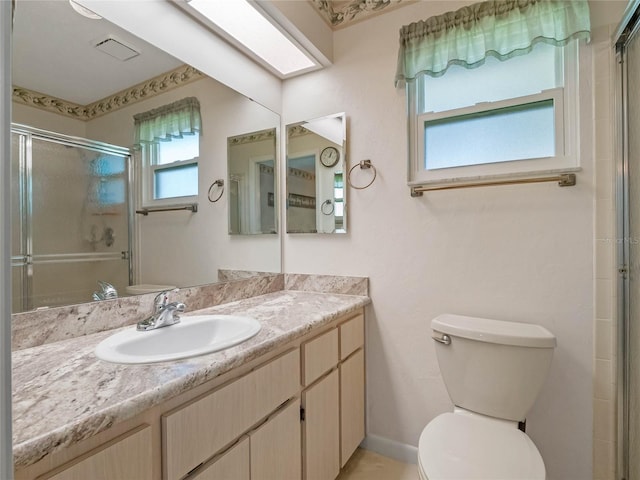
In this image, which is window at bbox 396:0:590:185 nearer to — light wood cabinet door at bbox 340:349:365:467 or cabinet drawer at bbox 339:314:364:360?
cabinet drawer at bbox 339:314:364:360

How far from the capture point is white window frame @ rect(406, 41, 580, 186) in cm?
135

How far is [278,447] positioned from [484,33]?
1.95 m

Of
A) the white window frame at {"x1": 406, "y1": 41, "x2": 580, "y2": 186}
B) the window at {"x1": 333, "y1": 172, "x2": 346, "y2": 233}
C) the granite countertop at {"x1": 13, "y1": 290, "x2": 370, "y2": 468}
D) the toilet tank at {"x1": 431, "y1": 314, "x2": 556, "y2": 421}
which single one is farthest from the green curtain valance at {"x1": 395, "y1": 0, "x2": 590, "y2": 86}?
the granite countertop at {"x1": 13, "y1": 290, "x2": 370, "y2": 468}

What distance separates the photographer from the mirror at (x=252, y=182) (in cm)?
177

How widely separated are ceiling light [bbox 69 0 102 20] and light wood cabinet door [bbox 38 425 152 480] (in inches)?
54.1

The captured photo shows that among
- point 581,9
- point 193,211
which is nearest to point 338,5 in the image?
point 581,9

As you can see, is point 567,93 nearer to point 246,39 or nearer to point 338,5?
point 338,5

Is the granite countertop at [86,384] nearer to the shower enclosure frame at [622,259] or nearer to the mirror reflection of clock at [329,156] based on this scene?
the mirror reflection of clock at [329,156]

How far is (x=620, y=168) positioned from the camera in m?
1.25

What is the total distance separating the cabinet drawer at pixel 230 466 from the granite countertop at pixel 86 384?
251 mm

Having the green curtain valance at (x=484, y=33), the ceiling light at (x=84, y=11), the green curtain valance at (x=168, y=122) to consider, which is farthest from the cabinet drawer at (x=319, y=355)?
the ceiling light at (x=84, y=11)

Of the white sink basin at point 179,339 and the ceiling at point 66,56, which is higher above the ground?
the ceiling at point 66,56

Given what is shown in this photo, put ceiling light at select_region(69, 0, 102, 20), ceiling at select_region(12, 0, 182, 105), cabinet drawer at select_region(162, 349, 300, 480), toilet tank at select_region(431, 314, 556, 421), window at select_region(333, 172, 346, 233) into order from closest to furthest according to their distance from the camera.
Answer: cabinet drawer at select_region(162, 349, 300, 480)
ceiling at select_region(12, 0, 182, 105)
ceiling light at select_region(69, 0, 102, 20)
toilet tank at select_region(431, 314, 556, 421)
window at select_region(333, 172, 346, 233)

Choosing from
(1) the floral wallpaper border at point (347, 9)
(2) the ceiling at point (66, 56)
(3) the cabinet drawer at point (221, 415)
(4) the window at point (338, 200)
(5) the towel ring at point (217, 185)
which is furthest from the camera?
(4) the window at point (338, 200)
